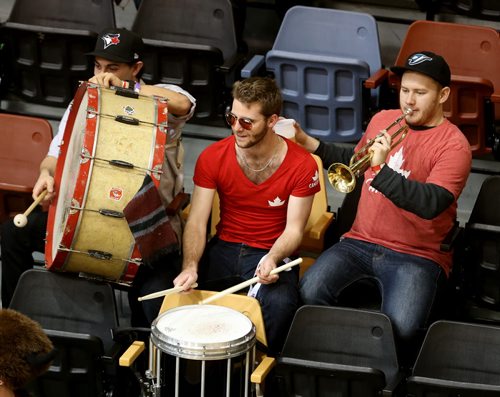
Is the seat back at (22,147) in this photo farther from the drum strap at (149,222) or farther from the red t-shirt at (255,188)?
the drum strap at (149,222)

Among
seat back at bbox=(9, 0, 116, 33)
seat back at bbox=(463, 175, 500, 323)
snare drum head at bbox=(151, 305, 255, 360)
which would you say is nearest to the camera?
snare drum head at bbox=(151, 305, 255, 360)

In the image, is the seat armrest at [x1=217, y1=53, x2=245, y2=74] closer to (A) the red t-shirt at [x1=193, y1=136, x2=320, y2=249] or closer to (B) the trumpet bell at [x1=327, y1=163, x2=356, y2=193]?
(A) the red t-shirt at [x1=193, y1=136, x2=320, y2=249]

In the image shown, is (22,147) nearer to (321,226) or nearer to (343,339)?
(321,226)

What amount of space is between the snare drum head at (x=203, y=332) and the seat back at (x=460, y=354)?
0.72 metres

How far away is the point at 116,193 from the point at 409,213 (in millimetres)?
1334

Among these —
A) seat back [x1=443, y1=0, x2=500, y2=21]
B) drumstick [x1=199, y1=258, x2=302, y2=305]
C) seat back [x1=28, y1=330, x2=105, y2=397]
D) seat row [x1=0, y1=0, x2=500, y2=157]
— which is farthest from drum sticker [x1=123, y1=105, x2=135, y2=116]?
seat back [x1=443, y1=0, x2=500, y2=21]

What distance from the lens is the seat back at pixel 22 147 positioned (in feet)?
18.9

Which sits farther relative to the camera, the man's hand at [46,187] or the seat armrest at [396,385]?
→ the man's hand at [46,187]

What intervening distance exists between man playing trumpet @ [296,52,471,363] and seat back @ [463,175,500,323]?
0.12m

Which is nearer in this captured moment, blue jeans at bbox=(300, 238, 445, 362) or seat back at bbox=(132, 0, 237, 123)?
blue jeans at bbox=(300, 238, 445, 362)

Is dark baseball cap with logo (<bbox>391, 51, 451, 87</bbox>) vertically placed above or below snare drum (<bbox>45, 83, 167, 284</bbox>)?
above

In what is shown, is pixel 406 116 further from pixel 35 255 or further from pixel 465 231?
pixel 35 255

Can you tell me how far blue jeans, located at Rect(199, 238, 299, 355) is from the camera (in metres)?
4.77

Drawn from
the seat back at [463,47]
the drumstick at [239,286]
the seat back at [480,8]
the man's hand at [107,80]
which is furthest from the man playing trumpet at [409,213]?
the seat back at [480,8]
